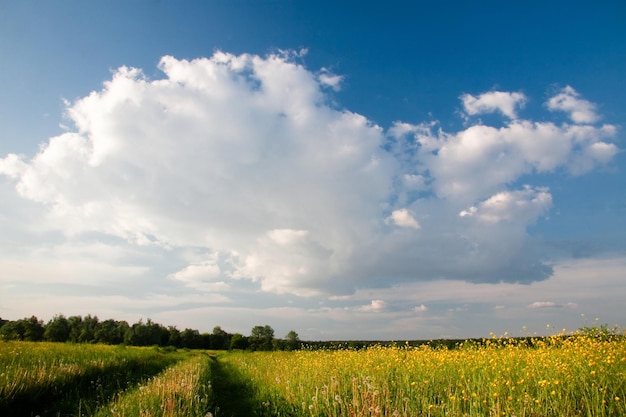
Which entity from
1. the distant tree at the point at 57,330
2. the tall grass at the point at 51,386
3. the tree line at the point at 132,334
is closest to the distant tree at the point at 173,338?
the tree line at the point at 132,334

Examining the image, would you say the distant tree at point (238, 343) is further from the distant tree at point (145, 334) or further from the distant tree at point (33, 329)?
the distant tree at point (33, 329)

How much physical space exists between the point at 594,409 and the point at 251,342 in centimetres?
10704

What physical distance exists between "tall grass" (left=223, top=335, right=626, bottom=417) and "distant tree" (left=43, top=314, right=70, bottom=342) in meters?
90.2

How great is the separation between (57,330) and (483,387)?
10124 cm

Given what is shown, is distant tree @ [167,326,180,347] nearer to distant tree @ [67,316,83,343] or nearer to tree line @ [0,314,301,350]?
tree line @ [0,314,301,350]

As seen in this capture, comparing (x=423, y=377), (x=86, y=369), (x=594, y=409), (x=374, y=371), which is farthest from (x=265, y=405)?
(x=86, y=369)

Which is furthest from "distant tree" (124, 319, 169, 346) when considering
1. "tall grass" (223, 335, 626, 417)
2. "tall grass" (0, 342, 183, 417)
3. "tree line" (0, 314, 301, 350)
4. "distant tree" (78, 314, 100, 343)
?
"tall grass" (223, 335, 626, 417)

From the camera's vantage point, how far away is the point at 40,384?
10.7 metres

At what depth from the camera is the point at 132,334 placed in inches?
3866

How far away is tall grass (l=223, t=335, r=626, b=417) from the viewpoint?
6250 mm

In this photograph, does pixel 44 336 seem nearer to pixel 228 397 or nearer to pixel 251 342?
pixel 251 342

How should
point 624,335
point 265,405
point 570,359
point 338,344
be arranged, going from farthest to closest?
1. point 338,344
2. point 624,335
3. point 265,405
4. point 570,359

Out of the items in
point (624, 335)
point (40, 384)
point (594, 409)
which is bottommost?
point (40, 384)

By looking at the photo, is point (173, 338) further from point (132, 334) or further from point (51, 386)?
point (51, 386)
